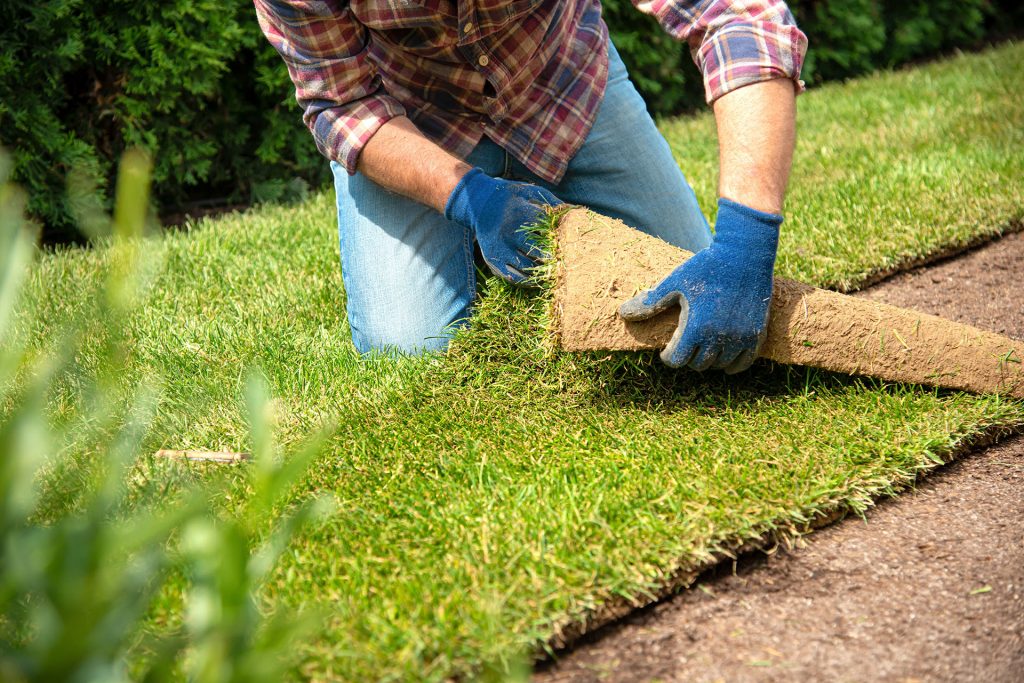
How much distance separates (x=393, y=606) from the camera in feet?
5.36

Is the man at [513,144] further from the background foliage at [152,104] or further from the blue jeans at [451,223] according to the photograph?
the background foliage at [152,104]

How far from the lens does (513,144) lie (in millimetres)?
2916

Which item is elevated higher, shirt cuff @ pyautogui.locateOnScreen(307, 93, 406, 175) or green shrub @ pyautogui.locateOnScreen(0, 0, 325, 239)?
shirt cuff @ pyautogui.locateOnScreen(307, 93, 406, 175)

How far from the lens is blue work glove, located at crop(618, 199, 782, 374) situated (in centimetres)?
207

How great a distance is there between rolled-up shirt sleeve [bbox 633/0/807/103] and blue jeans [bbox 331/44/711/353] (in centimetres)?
70

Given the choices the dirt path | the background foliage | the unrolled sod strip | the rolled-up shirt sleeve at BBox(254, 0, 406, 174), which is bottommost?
the background foliage

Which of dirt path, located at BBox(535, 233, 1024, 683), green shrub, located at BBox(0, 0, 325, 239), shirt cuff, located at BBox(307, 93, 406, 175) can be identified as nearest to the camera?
dirt path, located at BBox(535, 233, 1024, 683)

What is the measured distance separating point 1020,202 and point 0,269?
373cm

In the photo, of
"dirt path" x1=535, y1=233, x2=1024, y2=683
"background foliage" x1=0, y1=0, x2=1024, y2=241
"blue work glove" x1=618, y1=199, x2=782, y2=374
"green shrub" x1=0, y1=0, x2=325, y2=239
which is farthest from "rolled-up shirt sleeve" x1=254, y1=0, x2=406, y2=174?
"green shrub" x1=0, y1=0, x2=325, y2=239

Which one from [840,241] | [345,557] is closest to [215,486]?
[345,557]

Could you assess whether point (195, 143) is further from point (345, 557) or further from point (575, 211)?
point (345, 557)

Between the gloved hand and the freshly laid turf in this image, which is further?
the gloved hand

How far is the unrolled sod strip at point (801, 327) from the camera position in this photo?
87.4 inches

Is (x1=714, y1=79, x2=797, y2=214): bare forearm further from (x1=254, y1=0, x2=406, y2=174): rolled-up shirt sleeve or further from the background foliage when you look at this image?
the background foliage
